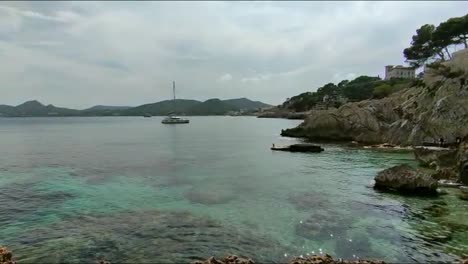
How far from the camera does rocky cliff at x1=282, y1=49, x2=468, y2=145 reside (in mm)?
61312

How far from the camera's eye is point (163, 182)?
3812 centimetres

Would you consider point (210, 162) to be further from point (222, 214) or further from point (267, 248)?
point (267, 248)

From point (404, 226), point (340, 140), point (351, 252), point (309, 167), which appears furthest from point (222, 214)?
point (340, 140)

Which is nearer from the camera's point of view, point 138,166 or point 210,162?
point 138,166

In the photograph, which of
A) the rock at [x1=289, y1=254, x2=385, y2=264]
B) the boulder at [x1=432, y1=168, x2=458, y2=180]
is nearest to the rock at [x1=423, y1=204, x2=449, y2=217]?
the boulder at [x1=432, y1=168, x2=458, y2=180]

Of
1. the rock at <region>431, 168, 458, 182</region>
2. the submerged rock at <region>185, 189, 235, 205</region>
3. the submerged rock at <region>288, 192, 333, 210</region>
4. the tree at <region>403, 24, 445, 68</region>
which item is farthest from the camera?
the tree at <region>403, 24, 445, 68</region>

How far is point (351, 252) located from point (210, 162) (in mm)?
36561

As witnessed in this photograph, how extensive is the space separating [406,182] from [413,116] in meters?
45.5

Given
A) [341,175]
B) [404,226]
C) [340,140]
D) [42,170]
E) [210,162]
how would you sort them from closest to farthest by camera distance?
[404,226], [341,175], [42,170], [210,162], [340,140]

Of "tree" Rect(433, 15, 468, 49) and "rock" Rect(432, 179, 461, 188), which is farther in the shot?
"tree" Rect(433, 15, 468, 49)

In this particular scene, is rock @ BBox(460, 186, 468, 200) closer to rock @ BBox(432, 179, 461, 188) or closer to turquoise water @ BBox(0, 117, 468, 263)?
turquoise water @ BBox(0, 117, 468, 263)

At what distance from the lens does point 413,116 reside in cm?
7144

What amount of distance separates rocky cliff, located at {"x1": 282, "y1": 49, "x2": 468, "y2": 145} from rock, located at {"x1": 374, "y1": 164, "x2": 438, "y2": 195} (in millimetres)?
31118

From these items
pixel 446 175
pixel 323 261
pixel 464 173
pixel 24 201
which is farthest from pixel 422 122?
pixel 24 201
